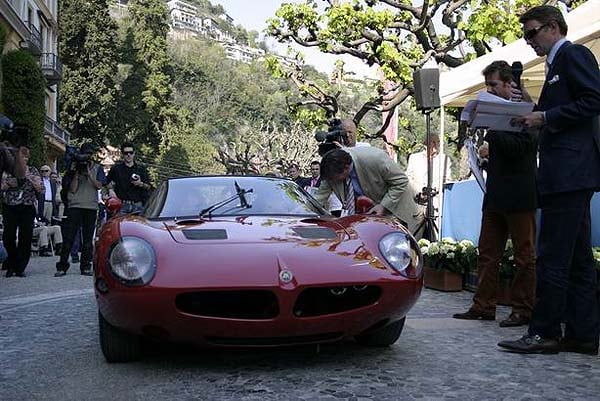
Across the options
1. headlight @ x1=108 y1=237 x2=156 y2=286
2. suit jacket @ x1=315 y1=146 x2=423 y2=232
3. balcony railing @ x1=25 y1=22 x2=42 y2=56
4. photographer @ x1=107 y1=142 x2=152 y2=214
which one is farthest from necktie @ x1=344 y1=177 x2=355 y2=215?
balcony railing @ x1=25 y1=22 x2=42 y2=56

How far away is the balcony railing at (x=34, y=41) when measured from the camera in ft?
114

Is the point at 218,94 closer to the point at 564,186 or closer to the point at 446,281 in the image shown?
the point at 446,281

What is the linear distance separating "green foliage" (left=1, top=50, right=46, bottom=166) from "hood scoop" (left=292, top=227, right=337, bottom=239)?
26159mm

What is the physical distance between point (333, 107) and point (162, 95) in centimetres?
3813

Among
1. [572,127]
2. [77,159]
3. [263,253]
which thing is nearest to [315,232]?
[263,253]

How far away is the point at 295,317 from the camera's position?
3.37m

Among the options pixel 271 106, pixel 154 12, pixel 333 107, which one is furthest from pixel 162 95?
pixel 333 107

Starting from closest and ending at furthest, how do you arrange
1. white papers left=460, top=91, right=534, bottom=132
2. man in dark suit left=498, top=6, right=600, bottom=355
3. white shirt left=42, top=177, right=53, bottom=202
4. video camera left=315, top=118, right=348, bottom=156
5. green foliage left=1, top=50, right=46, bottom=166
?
man in dark suit left=498, top=6, right=600, bottom=355 < white papers left=460, top=91, right=534, bottom=132 < video camera left=315, top=118, right=348, bottom=156 < white shirt left=42, top=177, right=53, bottom=202 < green foliage left=1, top=50, right=46, bottom=166

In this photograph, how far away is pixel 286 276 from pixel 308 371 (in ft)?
1.77

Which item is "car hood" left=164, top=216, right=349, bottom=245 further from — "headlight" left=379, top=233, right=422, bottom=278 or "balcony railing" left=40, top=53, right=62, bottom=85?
"balcony railing" left=40, top=53, right=62, bottom=85

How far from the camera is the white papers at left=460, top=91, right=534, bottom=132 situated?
4.20 metres

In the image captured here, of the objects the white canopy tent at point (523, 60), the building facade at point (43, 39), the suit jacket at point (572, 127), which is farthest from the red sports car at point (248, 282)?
the building facade at point (43, 39)

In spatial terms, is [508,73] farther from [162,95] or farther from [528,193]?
[162,95]

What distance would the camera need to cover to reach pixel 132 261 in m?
3.48
